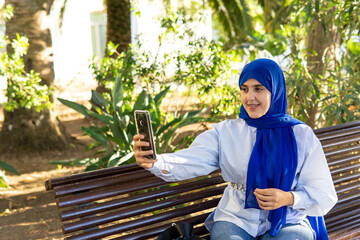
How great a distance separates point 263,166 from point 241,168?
0.13 metres

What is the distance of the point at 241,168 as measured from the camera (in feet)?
7.95

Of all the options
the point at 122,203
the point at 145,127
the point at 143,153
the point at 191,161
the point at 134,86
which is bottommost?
the point at 122,203

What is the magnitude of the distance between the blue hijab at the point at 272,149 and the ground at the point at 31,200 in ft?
9.26

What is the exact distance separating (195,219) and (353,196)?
4.24 feet

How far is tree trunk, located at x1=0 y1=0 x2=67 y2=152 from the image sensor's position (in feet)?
23.4

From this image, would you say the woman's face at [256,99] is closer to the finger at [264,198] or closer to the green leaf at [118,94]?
the finger at [264,198]

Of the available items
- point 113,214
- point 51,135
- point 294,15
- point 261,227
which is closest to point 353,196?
point 261,227

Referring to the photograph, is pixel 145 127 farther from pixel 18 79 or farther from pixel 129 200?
pixel 18 79

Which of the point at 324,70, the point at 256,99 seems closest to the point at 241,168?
the point at 256,99

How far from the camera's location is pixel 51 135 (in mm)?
7473

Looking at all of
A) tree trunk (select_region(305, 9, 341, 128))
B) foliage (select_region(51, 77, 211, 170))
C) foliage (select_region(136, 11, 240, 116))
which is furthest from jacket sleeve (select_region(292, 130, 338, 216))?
tree trunk (select_region(305, 9, 341, 128))

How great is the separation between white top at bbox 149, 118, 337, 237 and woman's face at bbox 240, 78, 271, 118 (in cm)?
10

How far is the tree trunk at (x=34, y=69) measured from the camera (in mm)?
7141

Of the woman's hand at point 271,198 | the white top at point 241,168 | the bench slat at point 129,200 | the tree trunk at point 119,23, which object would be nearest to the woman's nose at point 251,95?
the white top at point 241,168
